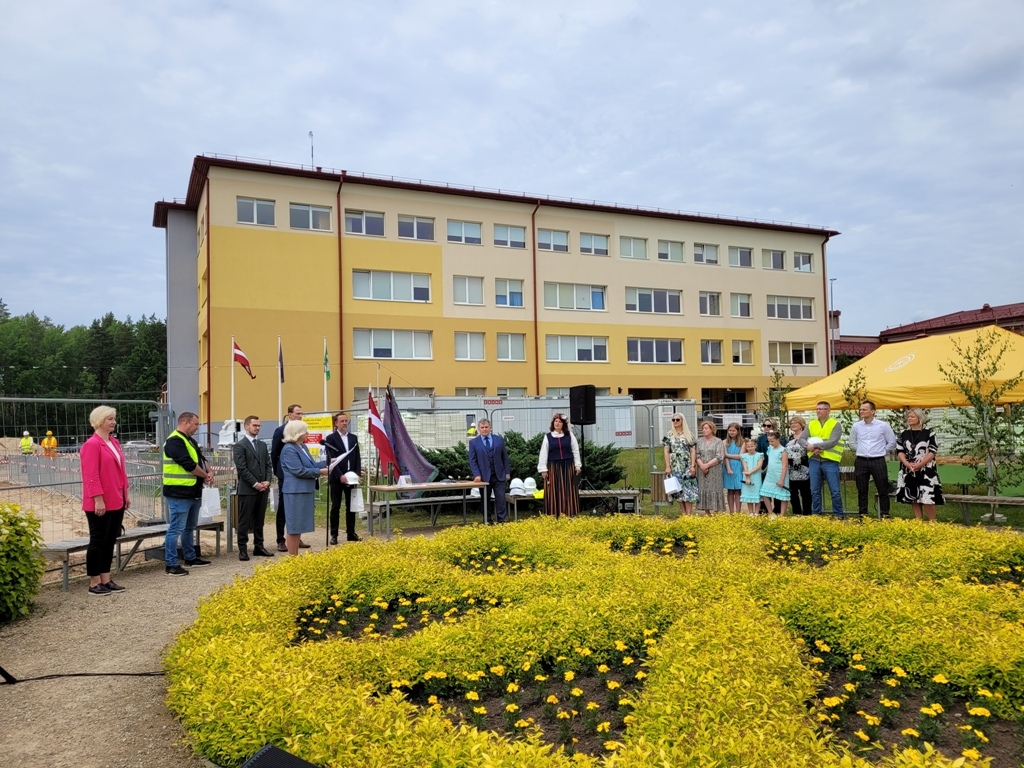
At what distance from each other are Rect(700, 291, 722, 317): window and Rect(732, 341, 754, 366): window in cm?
197

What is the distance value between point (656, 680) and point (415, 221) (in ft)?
106

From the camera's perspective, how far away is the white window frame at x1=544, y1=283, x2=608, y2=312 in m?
37.8

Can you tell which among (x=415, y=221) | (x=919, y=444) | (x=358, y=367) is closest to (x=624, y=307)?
(x=415, y=221)

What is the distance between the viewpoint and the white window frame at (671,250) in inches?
1608

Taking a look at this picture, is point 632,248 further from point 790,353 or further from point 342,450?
point 342,450

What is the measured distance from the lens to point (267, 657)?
14.6 feet

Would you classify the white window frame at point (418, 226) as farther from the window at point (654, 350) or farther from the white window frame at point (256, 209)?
the window at point (654, 350)

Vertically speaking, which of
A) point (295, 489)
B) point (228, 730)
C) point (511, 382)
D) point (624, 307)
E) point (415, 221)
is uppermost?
point (415, 221)

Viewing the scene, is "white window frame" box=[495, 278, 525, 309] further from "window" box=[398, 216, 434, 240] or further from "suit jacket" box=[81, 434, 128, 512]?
"suit jacket" box=[81, 434, 128, 512]

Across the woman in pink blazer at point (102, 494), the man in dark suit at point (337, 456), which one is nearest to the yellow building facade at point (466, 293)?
the man in dark suit at point (337, 456)

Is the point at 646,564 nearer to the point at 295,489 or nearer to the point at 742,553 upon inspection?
the point at 742,553

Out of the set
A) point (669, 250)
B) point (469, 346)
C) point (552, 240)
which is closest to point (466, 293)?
point (469, 346)

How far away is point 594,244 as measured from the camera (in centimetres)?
3912

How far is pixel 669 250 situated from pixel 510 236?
9244 mm
